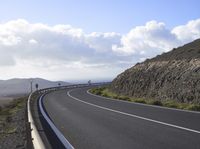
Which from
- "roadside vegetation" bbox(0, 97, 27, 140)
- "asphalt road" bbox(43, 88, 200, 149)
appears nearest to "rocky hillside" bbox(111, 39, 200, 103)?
"asphalt road" bbox(43, 88, 200, 149)

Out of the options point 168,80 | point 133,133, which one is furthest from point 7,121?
point 168,80

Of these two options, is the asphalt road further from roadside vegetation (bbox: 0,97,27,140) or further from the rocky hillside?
the rocky hillside

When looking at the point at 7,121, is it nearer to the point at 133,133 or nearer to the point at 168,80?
the point at 133,133

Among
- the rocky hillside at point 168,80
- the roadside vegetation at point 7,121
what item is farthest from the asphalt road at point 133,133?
the rocky hillside at point 168,80

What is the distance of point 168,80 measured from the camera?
32.8m

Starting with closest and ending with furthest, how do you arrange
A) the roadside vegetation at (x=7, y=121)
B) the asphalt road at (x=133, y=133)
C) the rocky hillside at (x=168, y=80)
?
the asphalt road at (x=133, y=133) → the roadside vegetation at (x=7, y=121) → the rocky hillside at (x=168, y=80)

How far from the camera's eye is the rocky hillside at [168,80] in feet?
93.2

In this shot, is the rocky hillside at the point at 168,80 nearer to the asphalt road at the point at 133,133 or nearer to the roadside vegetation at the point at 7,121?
the asphalt road at the point at 133,133

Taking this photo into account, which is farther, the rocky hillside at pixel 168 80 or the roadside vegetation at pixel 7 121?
the rocky hillside at pixel 168 80

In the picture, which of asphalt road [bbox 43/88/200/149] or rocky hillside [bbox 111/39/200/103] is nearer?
asphalt road [bbox 43/88/200/149]

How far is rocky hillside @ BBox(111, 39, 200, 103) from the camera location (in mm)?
28406

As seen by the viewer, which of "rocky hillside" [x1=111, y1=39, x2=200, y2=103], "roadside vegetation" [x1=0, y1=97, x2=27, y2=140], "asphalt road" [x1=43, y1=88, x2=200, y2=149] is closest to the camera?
"asphalt road" [x1=43, y1=88, x2=200, y2=149]

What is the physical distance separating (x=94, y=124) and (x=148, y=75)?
68.7ft

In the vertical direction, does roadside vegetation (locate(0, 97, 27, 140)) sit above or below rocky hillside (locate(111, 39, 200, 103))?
below
